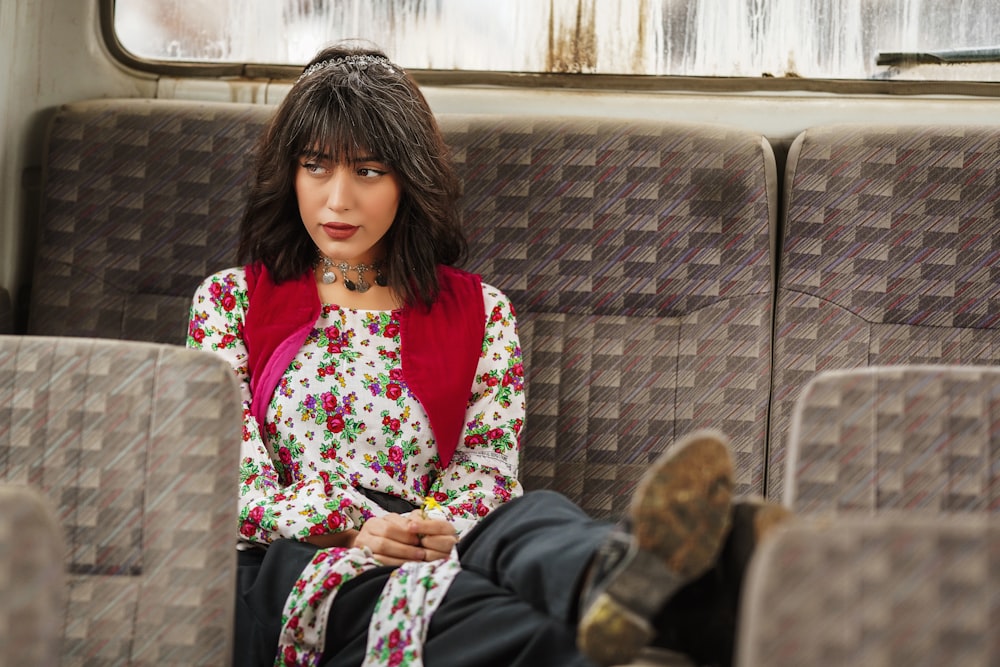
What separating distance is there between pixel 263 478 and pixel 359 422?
0.18 m

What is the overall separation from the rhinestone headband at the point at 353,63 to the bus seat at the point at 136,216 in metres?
0.29

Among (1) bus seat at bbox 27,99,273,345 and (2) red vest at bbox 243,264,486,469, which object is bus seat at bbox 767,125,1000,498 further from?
(1) bus seat at bbox 27,99,273,345

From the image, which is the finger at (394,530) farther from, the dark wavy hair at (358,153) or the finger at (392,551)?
the dark wavy hair at (358,153)

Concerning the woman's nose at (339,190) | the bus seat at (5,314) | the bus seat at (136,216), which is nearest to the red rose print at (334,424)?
the woman's nose at (339,190)

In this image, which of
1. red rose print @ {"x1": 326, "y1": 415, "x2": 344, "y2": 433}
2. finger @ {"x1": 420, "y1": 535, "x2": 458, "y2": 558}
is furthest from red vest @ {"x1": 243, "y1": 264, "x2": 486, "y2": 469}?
finger @ {"x1": 420, "y1": 535, "x2": 458, "y2": 558}

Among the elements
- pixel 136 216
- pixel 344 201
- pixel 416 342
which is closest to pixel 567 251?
pixel 416 342

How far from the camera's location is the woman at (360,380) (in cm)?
146

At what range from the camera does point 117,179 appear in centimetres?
218

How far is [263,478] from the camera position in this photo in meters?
1.73

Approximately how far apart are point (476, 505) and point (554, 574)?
549 mm

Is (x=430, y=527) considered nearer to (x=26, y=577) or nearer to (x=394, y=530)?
(x=394, y=530)

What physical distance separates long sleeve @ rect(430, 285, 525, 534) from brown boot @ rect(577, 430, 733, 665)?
70 cm

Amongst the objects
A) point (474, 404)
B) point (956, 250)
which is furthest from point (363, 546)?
point (956, 250)

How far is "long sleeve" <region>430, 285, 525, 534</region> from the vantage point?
1805 mm
